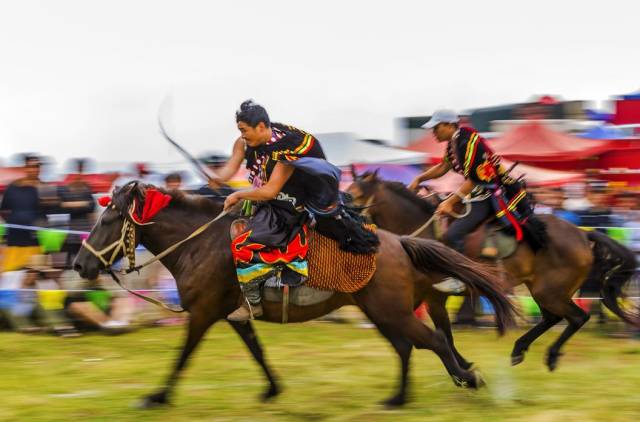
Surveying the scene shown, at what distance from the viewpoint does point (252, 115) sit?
6473 millimetres

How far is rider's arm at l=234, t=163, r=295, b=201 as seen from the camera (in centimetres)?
639

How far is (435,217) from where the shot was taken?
8.74 metres

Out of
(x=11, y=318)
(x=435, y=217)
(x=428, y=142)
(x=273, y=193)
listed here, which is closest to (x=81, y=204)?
(x=11, y=318)

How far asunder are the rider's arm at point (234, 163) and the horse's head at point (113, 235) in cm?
63

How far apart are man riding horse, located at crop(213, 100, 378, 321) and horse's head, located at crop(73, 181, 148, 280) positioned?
742 mm

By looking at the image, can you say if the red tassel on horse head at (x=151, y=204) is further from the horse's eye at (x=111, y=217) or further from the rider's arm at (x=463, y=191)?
the rider's arm at (x=463, y=191)

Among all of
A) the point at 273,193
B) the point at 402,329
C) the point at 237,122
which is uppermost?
the point at 237,122

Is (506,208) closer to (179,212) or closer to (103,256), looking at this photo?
(179,212)

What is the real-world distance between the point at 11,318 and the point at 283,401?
476 centimetres

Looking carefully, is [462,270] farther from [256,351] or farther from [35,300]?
[35,300]

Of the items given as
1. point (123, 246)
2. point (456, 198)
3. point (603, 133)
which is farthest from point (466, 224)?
point (603, 133)

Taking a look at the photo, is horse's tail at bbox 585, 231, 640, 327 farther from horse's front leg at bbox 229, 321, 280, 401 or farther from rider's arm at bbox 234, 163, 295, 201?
rider's arm at bbox 234, 163, 295, 201

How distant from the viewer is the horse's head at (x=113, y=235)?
268 inches

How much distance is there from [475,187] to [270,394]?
112 inches
